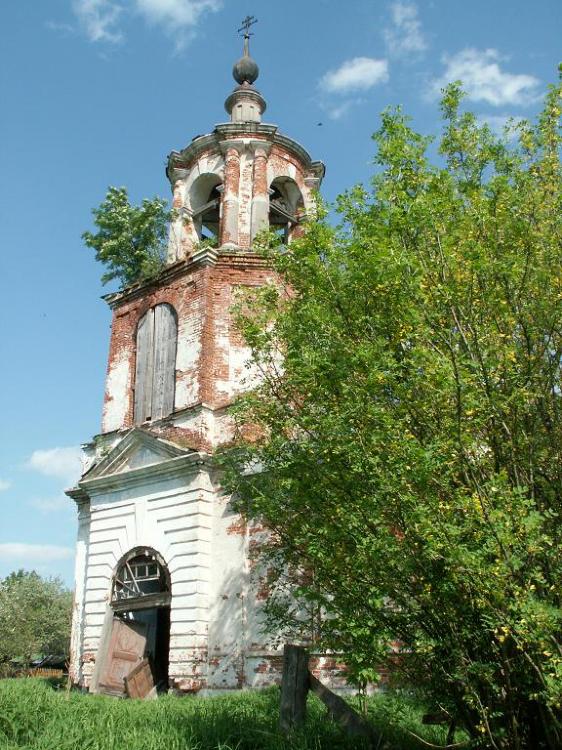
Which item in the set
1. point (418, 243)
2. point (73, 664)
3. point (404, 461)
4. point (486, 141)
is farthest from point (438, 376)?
point (73, 664)

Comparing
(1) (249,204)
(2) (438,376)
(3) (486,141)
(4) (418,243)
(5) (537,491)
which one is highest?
(1) (249,204)

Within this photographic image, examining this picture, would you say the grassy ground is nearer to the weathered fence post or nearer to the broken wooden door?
the weathered fence post

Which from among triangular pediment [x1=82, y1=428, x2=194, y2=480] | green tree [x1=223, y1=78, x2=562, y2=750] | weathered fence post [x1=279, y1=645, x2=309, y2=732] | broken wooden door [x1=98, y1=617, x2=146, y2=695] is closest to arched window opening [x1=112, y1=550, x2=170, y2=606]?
broken wooden door [x1=98, y1=617, x2=146, y2=695]

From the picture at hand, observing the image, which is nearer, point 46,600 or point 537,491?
point 537,491

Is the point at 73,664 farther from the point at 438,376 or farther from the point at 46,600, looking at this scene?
the point at 46,600

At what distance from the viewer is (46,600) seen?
32.5m

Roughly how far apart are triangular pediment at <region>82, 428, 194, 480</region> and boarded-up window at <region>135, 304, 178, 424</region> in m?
0.78

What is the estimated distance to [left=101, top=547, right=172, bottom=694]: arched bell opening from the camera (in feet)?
45.9

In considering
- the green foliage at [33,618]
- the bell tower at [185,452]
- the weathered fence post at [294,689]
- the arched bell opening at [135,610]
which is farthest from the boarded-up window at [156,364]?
the green foliage at [33,618]

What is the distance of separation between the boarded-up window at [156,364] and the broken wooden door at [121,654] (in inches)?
174

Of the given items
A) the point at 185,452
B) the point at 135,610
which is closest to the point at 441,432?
the point at 185,452

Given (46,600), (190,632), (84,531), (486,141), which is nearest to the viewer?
(486,141)

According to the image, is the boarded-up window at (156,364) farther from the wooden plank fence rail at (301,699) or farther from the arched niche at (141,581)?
the wooden plank fence rail at (301,699)

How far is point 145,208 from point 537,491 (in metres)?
13.8
